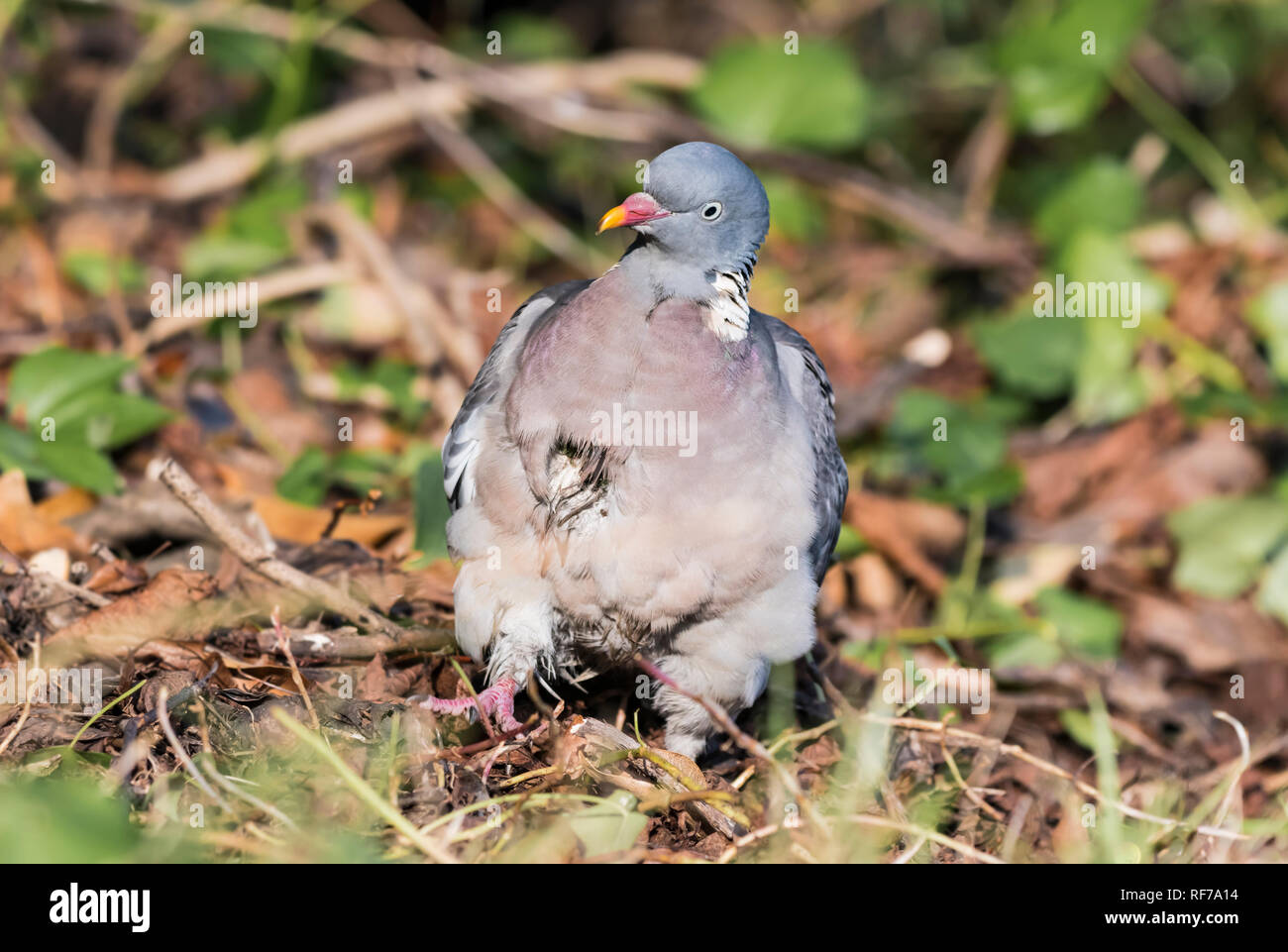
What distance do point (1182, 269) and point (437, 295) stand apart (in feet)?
14.8

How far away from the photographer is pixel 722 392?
379cm

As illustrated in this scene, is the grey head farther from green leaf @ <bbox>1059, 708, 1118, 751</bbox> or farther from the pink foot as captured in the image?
green leaf @ <bbox>1059, 708, 1118, 751</bbox>

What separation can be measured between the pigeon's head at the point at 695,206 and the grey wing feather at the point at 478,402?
1.12ft

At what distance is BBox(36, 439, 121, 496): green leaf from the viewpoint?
177 inches

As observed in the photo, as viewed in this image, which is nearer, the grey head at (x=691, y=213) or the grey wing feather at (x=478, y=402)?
the grey head at (x=691, y=213)

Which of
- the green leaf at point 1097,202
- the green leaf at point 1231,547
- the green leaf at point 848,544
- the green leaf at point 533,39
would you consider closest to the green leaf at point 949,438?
the green leaf at point 848,544

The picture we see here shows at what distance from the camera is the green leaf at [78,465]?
4.50 meters

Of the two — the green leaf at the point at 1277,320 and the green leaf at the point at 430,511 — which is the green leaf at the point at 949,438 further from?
the green leaf at the point at 430,511

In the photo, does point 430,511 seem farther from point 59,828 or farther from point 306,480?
point 59,828

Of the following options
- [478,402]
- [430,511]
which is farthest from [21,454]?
[478,402]

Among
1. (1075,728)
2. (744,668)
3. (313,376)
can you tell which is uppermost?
(313,376)

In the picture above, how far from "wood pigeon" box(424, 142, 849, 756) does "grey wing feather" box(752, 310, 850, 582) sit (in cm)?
8

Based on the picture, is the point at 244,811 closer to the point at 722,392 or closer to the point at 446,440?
the point at 446,440
